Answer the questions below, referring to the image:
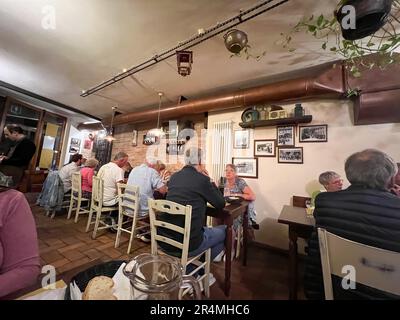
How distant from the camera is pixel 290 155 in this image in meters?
2.62

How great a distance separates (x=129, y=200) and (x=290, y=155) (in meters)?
2.37

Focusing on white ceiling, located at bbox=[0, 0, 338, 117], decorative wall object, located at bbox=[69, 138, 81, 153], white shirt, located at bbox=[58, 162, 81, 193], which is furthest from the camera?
decorative wall object, located at bbox=[69, 138, 81, 153]

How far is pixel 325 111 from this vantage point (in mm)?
2422

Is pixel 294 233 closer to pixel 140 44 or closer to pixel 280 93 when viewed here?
pixel 280 93

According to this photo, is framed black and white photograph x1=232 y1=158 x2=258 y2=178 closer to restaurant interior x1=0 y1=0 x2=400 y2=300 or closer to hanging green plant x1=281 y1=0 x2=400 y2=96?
restaurant interior x1=0 y1=0 x2=400 y2=300

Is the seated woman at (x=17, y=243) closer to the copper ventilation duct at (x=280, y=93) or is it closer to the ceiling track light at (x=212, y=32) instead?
the ceiling track light at (x=212, y=32)

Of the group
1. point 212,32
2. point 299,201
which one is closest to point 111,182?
point 212,32

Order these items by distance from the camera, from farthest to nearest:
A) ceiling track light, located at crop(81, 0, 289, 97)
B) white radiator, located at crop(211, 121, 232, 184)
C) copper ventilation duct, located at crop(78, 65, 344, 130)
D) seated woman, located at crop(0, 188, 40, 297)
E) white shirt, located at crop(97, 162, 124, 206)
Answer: white radiator, located at crop(211, 121, 232, 184) < white shirt, located at crop(97, 162, 124, 206) < copper ventilation duct, located at crop(78, 65, 344, 130) < ceiling track light, located at crop(81, 0, 289, 97) < seated woman, located at crop(0, 188, 40, 297)

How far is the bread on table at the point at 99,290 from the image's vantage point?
42cm

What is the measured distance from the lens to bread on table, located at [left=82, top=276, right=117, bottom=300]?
1.37ft

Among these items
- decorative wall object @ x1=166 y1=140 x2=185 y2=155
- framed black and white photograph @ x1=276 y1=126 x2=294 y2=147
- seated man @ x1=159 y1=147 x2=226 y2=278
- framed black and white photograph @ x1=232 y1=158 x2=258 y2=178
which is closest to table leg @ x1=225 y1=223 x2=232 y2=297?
seated man @ x1=159 y1=147 x2=226 y2=278

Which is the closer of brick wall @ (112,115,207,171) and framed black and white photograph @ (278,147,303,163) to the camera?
framed black and white photograph @ (278,147,303,163)

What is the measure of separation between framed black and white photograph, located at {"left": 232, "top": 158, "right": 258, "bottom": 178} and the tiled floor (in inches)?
43.5
